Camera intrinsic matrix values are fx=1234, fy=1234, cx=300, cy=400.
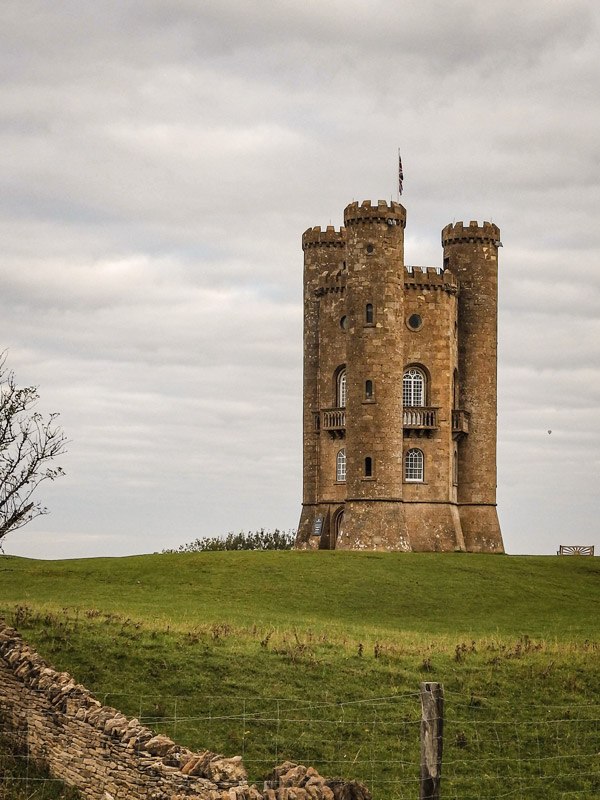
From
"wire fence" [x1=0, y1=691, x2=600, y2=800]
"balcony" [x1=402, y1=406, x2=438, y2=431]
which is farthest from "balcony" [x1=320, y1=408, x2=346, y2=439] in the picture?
"wire fence" [x1=0, y1=691, x2=600, y2=800]

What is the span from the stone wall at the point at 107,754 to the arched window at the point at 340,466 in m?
47.0

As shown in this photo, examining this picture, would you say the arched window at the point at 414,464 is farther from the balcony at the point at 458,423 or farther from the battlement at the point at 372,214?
the battlement at the point at 372,214

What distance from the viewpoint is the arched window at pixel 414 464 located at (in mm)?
67875

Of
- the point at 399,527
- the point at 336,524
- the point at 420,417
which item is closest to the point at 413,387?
the point at 420,417

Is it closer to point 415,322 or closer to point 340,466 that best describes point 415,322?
point 415,322

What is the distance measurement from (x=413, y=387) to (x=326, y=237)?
1120 cm

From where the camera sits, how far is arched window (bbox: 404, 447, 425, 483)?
67875 millimetres

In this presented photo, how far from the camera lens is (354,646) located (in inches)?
1209

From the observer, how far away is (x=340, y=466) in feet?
228

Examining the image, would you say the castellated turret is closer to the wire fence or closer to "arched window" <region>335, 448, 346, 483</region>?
"arched window" <region>335, 448, 346, 483</region>

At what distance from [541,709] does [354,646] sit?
6.15 metres

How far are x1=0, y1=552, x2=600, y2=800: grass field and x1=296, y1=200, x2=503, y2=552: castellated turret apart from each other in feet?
63.0

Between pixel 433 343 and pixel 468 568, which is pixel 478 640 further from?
pixel 433 343

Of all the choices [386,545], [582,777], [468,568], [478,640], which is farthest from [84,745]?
[386,545]
